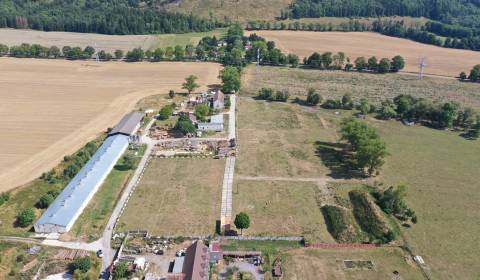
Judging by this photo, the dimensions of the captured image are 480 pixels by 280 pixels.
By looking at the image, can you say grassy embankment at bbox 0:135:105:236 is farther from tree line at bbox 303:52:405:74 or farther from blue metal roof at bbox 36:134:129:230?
tree line at bbox 303:52:405:74

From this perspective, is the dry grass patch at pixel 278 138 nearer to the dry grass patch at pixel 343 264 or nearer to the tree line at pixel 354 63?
the dry grass patch at pixel 343 264

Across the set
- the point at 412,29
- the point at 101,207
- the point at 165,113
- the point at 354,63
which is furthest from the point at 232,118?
the point at 412,29

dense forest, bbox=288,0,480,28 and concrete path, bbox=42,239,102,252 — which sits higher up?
dense forest, bbox=288,0,480,28

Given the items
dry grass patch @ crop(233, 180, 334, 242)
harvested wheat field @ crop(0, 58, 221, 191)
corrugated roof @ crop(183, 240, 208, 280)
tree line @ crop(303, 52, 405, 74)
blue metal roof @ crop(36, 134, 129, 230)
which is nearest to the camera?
corrugated roof @ crop(183, 240, 208, 280)

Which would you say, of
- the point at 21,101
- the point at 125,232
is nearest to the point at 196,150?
the point at 125,232

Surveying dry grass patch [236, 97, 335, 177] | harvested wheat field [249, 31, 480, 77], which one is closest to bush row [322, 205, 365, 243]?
dry grass patch [236, 97, 335, 177]

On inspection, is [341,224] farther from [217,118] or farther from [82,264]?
[217,118]

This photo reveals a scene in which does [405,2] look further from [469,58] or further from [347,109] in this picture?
[347,109]
